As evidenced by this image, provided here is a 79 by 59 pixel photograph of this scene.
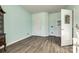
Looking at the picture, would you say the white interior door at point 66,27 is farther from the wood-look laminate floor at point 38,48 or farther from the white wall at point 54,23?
the white wall at point 54,23

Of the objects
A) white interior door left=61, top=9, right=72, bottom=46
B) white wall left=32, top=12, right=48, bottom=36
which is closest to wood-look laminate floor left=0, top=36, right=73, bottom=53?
white interior door left=61, top=9, right=72, bottom=46

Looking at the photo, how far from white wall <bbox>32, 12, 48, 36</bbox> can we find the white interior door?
3959 millimetres

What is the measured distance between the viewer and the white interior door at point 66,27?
474 cm

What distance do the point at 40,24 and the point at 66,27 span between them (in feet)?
14.5

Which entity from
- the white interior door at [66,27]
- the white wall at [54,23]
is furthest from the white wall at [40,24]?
the white interior door at [66,27]

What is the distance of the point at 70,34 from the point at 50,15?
479 centimetres

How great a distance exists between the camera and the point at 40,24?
355 inches

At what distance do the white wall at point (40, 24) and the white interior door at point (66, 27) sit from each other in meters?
3.96

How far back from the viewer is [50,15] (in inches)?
368

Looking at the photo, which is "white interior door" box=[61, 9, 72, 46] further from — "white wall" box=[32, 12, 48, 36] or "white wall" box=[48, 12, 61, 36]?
"white wall" box=[32, 12, 48, 36]

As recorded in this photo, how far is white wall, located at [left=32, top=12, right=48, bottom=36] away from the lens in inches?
344
